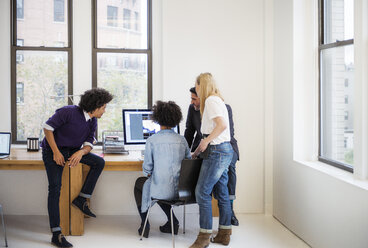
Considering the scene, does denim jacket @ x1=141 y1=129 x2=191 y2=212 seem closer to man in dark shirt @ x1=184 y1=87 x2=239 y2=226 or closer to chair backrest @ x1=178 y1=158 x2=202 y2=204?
chair backrest @ x1=178 y1=158 x2=202 y2=204

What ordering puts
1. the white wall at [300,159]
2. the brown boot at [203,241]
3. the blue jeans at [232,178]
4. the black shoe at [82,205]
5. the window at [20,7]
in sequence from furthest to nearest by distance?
the window at [20,7] → the blue jeans at [232,178] → the black shoe at [82,205] → the brown boot at [203,241] → the white wall at [300,159]

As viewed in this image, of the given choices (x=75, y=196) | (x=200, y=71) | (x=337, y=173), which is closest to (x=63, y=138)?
(x=75, y=196)

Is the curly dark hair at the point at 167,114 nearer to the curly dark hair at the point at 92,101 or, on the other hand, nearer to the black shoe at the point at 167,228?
the curly dark hair at the point at 92,101

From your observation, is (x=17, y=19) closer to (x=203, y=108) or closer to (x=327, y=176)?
(x=203, y=108)

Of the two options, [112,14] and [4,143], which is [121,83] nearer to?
[112,14]

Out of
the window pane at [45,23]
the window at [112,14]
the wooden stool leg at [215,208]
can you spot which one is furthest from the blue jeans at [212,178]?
the window pane at [45,23]

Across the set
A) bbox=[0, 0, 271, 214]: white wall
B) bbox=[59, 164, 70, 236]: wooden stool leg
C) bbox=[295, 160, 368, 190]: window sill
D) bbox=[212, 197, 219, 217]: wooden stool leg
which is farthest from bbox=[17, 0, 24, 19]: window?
bbox=[295, 160, 368, 190]: window sill

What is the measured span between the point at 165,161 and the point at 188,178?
0.23 m

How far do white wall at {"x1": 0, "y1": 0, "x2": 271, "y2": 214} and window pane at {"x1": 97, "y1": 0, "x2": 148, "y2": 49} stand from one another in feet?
0.55

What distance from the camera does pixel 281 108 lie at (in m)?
4.53

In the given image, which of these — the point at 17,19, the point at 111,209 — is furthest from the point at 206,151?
the point at 17,19

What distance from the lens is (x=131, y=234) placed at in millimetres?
4191

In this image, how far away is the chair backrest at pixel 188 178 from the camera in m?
3.58

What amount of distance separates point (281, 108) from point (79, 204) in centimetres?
219
